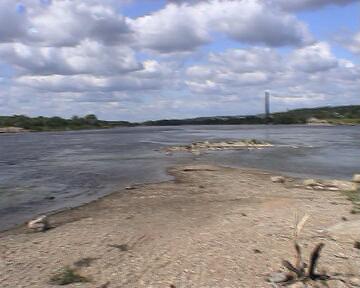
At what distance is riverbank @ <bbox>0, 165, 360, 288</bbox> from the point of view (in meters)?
10.6

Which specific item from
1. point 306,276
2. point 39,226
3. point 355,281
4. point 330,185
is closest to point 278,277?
point 306,276

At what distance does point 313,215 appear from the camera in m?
16.4

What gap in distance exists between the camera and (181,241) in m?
13.4

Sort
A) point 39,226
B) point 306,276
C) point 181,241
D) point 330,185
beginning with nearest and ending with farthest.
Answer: point 306,276
point 181,241
point 39,226
point 330,185

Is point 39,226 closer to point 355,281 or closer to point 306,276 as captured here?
point 306,276

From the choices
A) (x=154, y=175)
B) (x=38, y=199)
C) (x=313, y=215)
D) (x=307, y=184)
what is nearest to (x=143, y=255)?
(x=313, y=215)

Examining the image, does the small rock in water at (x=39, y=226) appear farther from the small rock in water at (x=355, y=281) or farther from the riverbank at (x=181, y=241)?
the small rock in water at (x=355, y=281)

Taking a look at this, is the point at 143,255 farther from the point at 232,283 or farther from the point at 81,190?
the point at 81,190

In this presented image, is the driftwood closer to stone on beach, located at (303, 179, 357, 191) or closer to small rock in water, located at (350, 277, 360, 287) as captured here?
small rock in water, located at (350, 277, 360, 287)

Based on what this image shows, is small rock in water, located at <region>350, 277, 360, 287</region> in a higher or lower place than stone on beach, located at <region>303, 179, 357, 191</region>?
higher

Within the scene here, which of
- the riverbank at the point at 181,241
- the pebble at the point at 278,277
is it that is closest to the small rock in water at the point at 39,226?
the riverbank at the point at 181,241

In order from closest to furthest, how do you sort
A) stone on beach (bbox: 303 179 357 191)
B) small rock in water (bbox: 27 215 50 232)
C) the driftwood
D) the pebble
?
the driftwood → the pebble → small rock in water (bbox: 27 215 50 232) → stone on beach (bbox: 303 179 357 191)

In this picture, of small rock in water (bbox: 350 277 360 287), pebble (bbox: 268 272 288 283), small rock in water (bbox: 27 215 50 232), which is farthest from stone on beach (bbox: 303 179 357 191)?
pebble (bbox: 268 272 288 283)

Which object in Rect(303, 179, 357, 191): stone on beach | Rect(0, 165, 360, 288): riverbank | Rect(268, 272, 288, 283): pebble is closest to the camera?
Rect(268, 272, 288, 283): pebble
